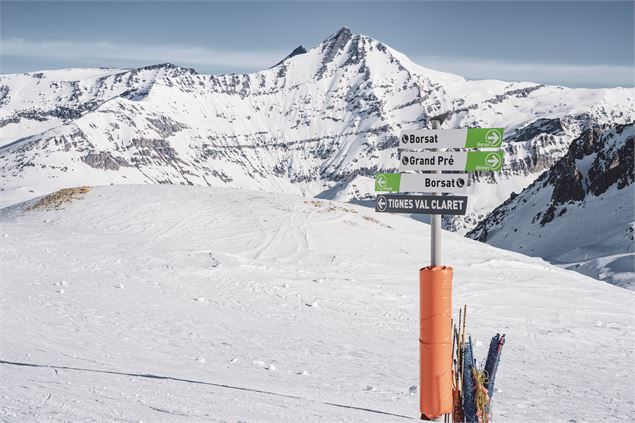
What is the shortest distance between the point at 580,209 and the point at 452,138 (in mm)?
106596

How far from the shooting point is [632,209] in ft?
299

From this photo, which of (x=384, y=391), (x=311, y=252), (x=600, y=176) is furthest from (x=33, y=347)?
(x=600, y=176)

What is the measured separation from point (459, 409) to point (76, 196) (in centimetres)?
3164

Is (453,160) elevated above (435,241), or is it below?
above

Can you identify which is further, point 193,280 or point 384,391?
point 193,280

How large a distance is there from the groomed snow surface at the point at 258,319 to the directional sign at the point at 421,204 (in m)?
3.04

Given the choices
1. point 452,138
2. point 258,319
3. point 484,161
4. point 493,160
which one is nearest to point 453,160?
point 452,138

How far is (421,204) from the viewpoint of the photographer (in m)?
8.61

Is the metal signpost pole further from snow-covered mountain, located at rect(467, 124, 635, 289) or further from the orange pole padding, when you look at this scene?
snow-covered mountain, located at rect(467, 124, 635, 289)

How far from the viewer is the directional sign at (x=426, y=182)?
27.5ft

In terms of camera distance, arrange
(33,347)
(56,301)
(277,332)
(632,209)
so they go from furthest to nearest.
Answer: (632,209)
(56,301)
(277,332)
(33,347)

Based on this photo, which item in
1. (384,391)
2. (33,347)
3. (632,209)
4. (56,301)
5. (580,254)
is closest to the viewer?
(384,391)

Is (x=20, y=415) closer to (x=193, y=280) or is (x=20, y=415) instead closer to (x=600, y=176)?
(x=193, y=280)

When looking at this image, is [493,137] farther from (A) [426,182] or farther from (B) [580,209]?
(B) [580,209]
